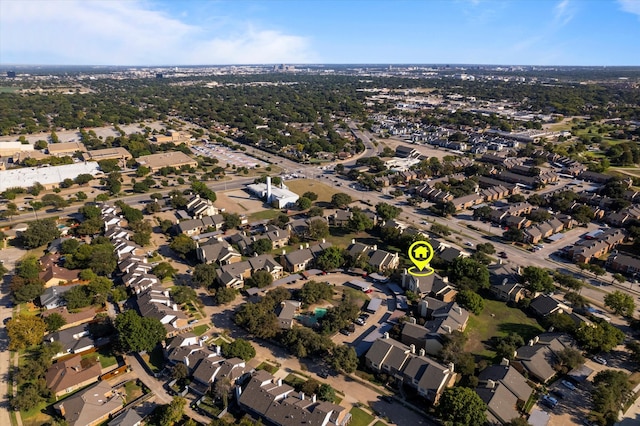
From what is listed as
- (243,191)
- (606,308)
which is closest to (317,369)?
(606,308)

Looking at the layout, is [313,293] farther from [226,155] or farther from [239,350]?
[226,155]

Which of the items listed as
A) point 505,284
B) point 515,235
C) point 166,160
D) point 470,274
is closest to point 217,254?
point 470,274

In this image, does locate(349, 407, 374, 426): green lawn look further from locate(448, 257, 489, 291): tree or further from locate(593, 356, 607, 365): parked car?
locate(593, 356, 607, 365): parked car

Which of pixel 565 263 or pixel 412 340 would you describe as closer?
pixel 412 340

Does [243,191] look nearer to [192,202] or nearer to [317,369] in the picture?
[192,202]

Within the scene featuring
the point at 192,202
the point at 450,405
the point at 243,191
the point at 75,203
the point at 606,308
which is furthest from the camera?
the point at 243,191

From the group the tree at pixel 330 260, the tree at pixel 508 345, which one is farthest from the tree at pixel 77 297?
the tree at pixel 508 345

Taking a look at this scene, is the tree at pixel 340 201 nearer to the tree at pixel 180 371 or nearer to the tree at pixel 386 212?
the tree at pixel 386 212
